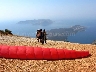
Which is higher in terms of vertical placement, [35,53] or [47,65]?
[35,53]

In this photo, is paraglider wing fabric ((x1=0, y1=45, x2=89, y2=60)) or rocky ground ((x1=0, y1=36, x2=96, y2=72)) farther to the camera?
paraglider wing fabric ((x1=0, y1=45, x2=89, y2=60))

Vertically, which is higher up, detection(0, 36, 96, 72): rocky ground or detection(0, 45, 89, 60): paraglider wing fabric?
detection(0, 45, 89, 60): paraglider wing fabric

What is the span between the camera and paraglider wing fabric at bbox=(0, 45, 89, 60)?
72.9 feet

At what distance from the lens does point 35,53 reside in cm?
2311

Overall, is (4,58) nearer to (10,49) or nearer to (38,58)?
(10,49)

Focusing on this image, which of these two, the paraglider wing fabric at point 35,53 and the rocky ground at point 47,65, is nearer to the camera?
the rocky ground at point 47,65

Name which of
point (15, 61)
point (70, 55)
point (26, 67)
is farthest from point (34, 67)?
point (70, 55)

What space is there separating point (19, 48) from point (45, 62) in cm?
392

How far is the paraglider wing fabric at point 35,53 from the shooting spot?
22.2 m

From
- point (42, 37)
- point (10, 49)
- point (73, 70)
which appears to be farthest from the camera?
point (42, 37)

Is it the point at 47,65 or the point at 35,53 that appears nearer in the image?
the point at 47,65

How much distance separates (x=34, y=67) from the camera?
66.3ft

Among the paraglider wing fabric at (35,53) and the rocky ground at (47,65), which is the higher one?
the paraglider wing fabric at (35,53)

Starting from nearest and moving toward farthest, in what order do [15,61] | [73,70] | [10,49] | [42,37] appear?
1. [73,70]
2. [15,61]
3. [10,49]
4. [42,37]
